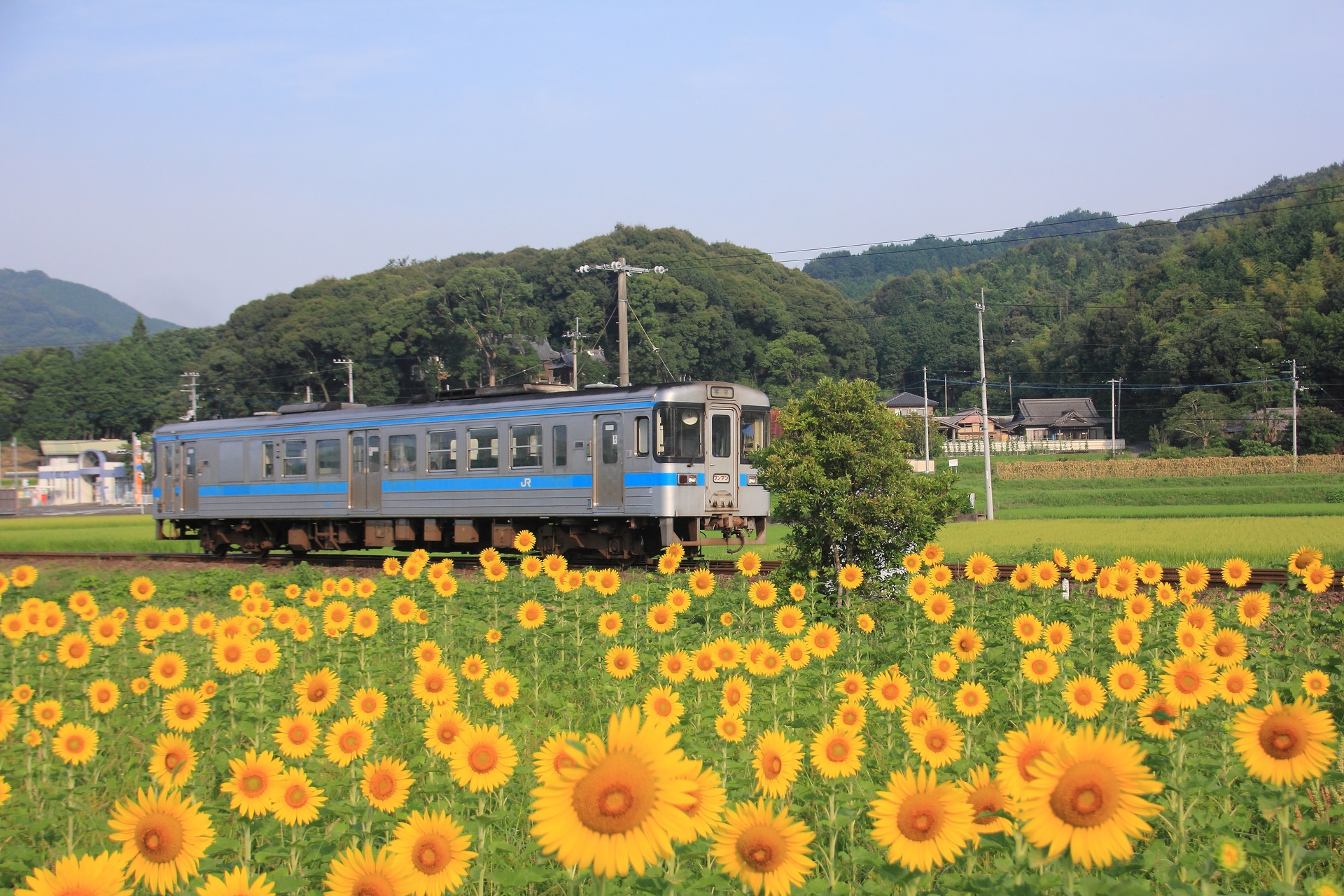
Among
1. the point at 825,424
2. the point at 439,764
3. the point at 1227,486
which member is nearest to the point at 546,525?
the point at 825,424

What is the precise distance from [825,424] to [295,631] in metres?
6.00

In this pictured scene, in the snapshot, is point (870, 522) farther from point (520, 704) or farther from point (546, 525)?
point (546, 525)

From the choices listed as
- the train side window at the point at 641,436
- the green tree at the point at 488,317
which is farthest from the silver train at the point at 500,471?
the green tree at the point at 488,317

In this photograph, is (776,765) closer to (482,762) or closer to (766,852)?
(482,762)

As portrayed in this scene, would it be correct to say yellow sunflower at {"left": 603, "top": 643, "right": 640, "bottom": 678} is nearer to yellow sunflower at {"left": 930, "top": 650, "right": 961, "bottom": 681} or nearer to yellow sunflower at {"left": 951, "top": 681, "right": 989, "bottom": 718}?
yellow sunflower at {"left": 930, "top": 650, "right": 961, "bottom": 681}

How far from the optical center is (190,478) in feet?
76.2

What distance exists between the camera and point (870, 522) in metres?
10.9

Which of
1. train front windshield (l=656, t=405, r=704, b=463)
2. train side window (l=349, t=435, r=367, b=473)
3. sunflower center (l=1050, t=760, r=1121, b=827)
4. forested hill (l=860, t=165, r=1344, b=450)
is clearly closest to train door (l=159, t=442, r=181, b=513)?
train side window (l=349, t=435, r=367, b=473)

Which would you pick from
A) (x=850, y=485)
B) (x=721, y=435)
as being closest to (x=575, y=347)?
(x=721, y=435)

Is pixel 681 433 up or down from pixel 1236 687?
up

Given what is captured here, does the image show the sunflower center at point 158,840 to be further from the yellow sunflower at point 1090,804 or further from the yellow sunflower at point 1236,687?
the yellow sunflower at point 1236,687

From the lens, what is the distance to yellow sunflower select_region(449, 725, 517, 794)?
364 centimetres

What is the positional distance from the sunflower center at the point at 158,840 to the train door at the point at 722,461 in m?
14.0

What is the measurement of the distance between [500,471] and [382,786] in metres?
14.3
